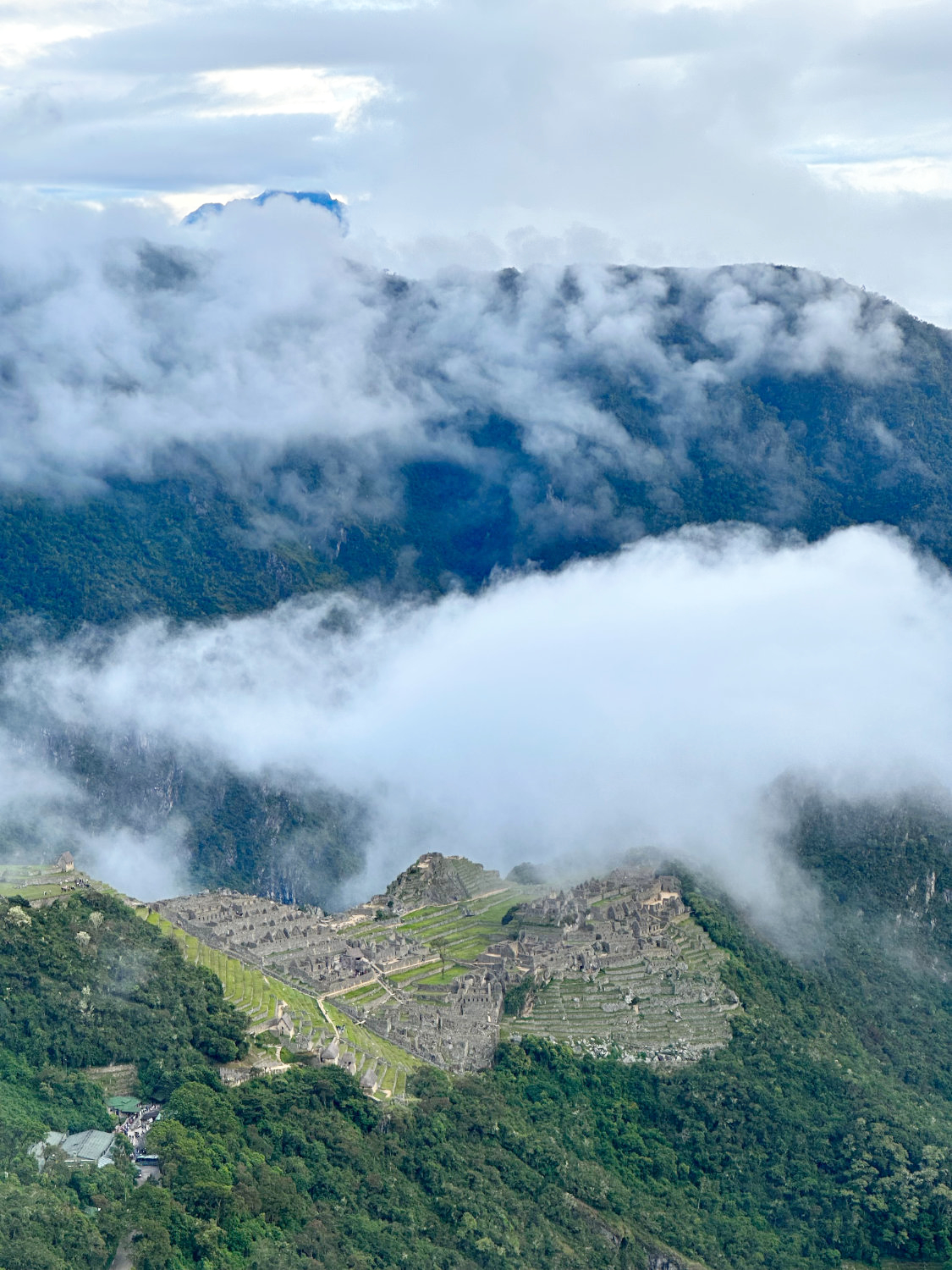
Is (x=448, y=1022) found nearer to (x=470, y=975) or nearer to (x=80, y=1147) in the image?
(x=470, y=975)

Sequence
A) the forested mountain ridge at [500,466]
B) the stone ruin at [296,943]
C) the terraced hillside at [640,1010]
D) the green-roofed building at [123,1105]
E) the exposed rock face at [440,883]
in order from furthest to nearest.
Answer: the forested mountain ridge at [500,466]
the exposed rock face at [440,883]
the stone ruin at [296,943]
the terraced hillside at [640,1010]
the green-roofed building at [123,1105]

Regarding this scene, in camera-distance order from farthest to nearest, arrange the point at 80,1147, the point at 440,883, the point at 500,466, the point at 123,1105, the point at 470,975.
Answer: the point at 500,466, the point at 440,883, the point at 470,975, the point at 123,1105, the point at 80,1147

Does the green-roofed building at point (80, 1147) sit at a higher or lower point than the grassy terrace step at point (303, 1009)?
higher

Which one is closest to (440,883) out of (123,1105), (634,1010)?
(634,1010)

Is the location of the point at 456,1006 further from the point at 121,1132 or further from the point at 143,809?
the point at 143,809

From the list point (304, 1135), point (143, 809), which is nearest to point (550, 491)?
point (143, 809)

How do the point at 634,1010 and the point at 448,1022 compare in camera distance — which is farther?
the point at 634,1010

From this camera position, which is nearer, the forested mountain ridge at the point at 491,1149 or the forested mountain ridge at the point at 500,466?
the forested mountain ridge at the point at 491,1149

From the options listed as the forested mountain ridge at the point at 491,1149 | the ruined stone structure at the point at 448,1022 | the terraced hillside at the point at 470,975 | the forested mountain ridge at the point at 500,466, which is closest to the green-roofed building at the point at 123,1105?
the forested mountain ridge at the point at 491,1149

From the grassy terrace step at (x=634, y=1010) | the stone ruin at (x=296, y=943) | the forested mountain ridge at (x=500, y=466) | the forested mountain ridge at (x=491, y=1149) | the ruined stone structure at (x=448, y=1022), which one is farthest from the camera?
the forested mountain ridge at (x=500, y=466)

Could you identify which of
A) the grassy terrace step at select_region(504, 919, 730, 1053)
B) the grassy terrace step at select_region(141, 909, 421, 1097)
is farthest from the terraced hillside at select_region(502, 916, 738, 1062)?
the grassy terrace step at select_region(141, 909, 421, 1097)

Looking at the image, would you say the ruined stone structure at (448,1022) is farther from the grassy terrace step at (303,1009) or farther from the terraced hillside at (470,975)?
the grassy terrace step at (303,1009)
